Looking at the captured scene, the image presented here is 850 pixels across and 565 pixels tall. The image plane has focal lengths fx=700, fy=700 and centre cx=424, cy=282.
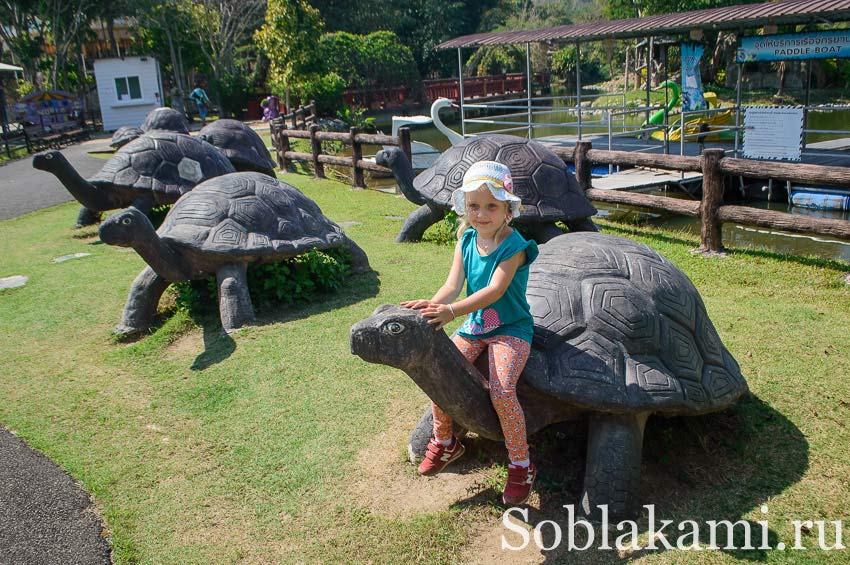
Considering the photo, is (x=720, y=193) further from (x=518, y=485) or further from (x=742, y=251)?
(x=518, y=485)

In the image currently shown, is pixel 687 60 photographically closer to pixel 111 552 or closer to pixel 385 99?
pixel 111 552

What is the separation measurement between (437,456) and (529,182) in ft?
15.1

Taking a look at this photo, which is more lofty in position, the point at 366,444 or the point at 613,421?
the point at 613,421

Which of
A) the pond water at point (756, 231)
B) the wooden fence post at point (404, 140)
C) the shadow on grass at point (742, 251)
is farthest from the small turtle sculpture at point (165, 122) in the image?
the shadow on grass at point (742, 251)

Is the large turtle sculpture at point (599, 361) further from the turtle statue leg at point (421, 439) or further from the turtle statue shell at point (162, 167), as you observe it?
the turtle statue shell at point (162, 167)

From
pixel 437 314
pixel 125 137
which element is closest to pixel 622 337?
pixel 437 314

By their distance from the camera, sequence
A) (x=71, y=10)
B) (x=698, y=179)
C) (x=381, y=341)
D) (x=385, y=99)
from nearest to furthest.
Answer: (x=381, y=341), (x=698, y=179), (x=71, y=10), (x=385, y=99)

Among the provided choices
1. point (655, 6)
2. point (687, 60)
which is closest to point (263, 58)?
point (655, 6)

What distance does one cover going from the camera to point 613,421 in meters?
3.40

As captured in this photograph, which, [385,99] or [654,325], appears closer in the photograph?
[654,325]

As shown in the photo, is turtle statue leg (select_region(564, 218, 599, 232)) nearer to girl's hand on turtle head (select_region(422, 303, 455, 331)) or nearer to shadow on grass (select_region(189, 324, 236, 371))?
shadow on grass (select_region(189, 324, 236, 371))

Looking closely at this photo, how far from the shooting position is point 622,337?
3395 mm

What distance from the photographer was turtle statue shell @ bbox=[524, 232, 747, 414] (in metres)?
3.25

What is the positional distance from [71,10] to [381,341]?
1563 inches
